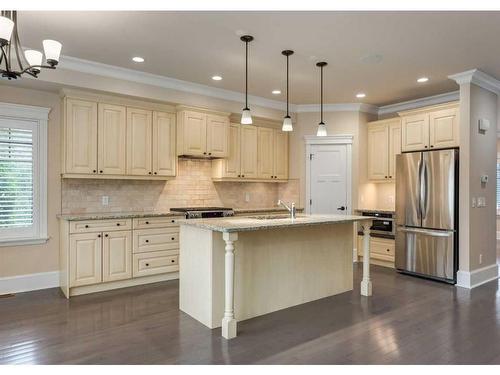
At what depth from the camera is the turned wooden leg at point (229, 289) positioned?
292 centimetres

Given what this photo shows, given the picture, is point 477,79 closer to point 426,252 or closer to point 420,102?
point 420,102

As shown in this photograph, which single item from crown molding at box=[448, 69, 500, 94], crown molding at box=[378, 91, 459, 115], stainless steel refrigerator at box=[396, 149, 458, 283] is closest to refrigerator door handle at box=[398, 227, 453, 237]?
stainless steel refrigerator at box=[396, 149, 458, 283]

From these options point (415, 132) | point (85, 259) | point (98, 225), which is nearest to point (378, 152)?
point (415, 132)

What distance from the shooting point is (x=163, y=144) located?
512cm

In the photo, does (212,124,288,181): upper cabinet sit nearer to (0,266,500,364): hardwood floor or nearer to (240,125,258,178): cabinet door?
(240,125,258,178): cabinet door

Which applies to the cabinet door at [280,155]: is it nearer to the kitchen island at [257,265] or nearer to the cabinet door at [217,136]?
the cabinet door at [217,136]

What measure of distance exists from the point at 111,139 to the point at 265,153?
2601 millimetres

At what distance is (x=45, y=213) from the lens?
450cm

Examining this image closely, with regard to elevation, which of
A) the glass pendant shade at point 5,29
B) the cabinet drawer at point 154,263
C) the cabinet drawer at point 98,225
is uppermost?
the glass pendant shade at point 5,29

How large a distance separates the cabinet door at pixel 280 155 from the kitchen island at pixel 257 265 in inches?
88.8

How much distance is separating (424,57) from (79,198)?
4.60m

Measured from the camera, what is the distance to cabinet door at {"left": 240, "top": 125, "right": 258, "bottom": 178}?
5934mm

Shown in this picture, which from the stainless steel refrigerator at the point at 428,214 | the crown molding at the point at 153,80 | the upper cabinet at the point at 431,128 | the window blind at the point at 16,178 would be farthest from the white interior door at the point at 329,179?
the window blind at the point at 16,178
